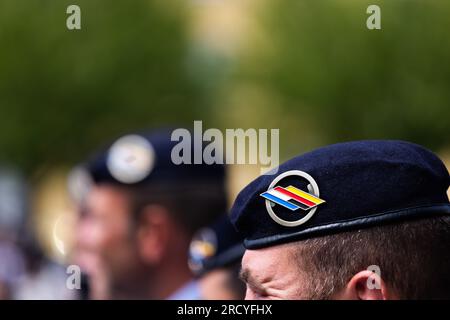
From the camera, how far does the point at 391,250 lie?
2164mm

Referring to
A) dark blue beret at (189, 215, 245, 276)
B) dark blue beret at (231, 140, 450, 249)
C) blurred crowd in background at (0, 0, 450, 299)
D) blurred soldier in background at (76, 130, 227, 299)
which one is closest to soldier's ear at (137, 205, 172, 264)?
blurred soldier in background at (76, 130, 227, 299)

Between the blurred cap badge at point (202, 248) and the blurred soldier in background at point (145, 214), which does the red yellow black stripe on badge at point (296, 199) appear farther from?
the blurred soldier in background at point (145, 214)

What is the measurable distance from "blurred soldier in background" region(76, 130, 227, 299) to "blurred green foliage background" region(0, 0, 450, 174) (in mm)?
16791

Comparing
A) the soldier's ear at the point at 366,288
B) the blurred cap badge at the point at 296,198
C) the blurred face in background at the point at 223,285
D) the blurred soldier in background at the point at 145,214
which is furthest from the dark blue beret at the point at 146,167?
the soldier's ear at the point at 366,288

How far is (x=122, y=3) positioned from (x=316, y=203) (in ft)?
88.9

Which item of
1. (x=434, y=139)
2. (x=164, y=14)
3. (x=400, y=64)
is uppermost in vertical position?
(x=164, y=14)

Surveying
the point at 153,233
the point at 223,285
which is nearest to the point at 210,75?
the point at 153,233

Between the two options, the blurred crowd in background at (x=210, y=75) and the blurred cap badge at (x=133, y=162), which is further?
the blurred crowd in background at (x=210, y=75)

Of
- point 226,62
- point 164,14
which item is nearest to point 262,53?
point 226,62

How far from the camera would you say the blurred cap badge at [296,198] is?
2.21m

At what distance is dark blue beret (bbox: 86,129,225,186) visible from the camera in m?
4.58

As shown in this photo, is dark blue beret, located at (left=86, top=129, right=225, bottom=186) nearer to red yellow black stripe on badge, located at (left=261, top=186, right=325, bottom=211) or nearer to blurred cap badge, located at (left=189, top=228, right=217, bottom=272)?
blurred cap badge, located at (left=189, top=228, right=217, bottom=272)

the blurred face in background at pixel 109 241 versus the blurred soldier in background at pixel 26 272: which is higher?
the blurred face in background at pixel 109 241
